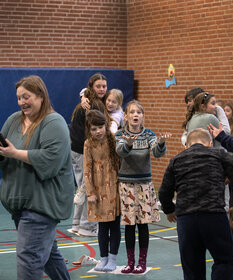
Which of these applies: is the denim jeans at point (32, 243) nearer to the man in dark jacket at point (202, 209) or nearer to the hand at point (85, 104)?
the man in dark jacket at point (202, 209)

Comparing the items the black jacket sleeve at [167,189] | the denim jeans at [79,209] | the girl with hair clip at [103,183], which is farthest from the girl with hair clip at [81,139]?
the black jacket sleeve at [167,189]

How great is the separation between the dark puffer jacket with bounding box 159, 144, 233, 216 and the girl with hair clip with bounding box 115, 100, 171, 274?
55.5 inches

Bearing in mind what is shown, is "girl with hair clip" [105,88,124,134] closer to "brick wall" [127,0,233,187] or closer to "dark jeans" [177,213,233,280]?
"dark jeans" [177,213,233,280]

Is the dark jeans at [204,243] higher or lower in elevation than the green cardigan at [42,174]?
lower

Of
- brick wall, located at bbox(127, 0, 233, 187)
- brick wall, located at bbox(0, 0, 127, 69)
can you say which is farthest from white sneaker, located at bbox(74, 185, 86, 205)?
brick wall, located at bbox(0, 0, 127, 69)

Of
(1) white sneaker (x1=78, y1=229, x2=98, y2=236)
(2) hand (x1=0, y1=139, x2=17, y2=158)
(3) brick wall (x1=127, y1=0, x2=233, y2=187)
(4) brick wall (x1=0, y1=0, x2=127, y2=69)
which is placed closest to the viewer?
(2) hand (x1=0, y1=139, x2=17, y2=158)

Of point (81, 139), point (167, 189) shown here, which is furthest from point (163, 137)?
point (81, 139)

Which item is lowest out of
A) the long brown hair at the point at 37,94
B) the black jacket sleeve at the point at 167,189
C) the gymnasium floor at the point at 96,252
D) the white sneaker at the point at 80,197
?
the gymnasium floor at the point at 96,252

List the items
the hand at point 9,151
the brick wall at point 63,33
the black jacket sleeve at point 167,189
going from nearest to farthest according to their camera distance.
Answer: the hand at point 9,151
the black jacket sleeve at point 167,189
the brick wall at point 63,33

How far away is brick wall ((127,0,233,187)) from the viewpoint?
35.0 ft

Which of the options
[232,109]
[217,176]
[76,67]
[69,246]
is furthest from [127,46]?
[217,176]

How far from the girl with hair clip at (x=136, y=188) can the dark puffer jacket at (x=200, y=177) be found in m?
1.41

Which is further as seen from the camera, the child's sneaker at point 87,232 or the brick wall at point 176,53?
the brick wall at point 176,53

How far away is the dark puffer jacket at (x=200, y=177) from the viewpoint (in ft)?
13.9
